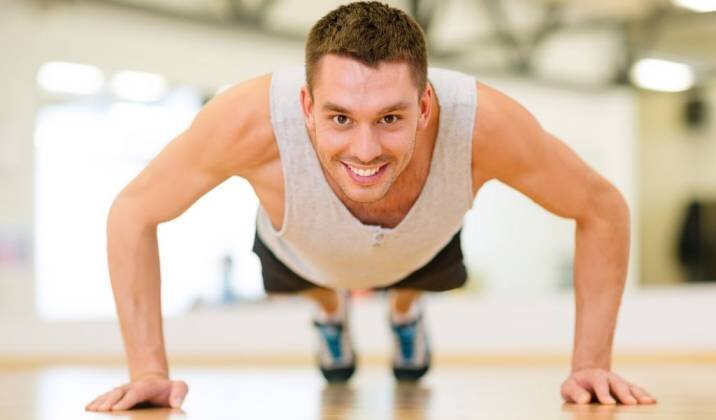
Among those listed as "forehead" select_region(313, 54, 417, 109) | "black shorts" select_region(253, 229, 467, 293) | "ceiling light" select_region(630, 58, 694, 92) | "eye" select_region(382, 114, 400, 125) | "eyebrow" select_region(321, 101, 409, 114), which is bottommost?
"black shorts" select_region(253, 229, 467, 293)

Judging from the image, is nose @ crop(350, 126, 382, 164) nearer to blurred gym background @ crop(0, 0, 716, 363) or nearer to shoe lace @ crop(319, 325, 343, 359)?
shoe lace @ crop(319, 325, 343, 359)

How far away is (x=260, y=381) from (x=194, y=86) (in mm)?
3981

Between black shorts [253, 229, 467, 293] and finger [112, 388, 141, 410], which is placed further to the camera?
black shorts [253, 229, 467, 293]

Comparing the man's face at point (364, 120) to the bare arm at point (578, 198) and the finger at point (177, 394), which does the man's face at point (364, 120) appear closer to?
the bare arm at point (578, 198)

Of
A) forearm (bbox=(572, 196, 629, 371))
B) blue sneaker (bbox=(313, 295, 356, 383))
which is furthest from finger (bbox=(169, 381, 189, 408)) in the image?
blue sneaker (bbox=(313, 295, 356, 383))

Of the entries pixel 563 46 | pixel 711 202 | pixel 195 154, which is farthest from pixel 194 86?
pixel 195 154

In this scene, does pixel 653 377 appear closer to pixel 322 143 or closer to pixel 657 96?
pixel 322 143

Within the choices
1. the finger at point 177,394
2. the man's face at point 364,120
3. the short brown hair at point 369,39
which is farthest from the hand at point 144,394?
the short brown hair at point 369,39

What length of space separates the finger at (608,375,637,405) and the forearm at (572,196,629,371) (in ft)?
0.30

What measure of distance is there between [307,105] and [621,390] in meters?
0.76

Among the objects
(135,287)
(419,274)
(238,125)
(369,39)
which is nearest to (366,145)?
(369,39)

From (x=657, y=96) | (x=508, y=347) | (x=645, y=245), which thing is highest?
(x=657, y=96)

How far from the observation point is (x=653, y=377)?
10.4ft

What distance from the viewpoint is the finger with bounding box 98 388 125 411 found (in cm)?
200
